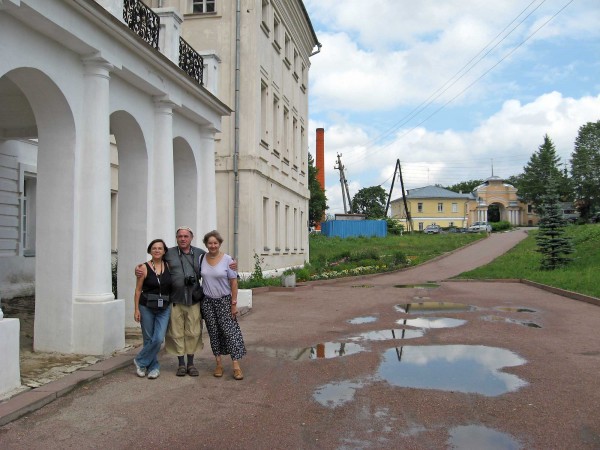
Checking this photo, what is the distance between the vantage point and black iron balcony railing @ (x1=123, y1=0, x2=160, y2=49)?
9.80 metres

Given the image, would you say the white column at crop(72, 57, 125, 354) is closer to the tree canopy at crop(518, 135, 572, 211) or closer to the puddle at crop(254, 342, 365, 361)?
the puddle at crop(254, 342, 365, 361)

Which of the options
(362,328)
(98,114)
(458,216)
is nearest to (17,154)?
(98,114)

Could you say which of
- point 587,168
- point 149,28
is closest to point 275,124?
point 149,28

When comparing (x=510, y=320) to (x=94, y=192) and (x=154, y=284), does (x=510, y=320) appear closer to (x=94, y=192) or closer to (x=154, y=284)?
(x=154, y=284)

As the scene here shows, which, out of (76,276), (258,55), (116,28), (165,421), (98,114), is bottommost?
(165,421)

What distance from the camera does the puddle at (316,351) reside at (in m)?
8.59

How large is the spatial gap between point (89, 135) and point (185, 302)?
2883mm

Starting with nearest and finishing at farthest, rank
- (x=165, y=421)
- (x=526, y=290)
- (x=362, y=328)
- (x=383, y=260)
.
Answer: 1. (x=165, y=421)
2. (x=362, y=328)
3. (x=526, y=290)
4. (x=383, y=260)

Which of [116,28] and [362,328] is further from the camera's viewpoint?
[362,328]

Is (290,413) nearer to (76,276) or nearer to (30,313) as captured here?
(76,276)

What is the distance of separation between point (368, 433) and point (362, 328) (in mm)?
6142

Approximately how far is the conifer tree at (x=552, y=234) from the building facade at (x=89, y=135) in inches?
678

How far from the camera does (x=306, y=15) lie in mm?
29250

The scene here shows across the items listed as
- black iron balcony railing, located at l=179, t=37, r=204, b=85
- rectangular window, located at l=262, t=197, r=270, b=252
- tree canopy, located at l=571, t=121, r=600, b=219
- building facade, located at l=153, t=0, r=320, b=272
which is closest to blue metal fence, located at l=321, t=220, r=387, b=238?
tree canopy, located at l=571, t=121, r=600, b=219
